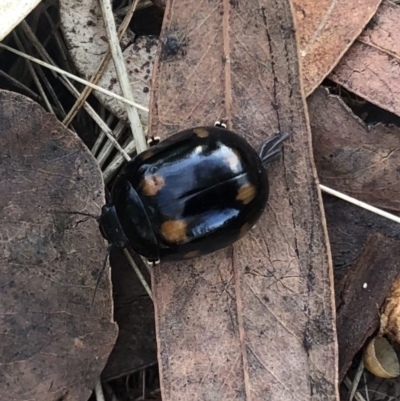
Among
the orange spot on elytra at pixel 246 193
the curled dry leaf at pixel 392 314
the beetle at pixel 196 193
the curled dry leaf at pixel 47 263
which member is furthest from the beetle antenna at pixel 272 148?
the curled dry leaf at pixel 392 314

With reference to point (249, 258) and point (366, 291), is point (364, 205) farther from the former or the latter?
point (249, 258)

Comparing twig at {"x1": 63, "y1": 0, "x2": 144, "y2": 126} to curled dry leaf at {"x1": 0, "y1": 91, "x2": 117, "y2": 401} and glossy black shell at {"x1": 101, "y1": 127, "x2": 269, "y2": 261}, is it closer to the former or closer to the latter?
curled dry leaf at {"x1": 0, "y1": 91, "x2": 117, "y2": 401}

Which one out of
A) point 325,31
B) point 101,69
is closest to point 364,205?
point 325,31

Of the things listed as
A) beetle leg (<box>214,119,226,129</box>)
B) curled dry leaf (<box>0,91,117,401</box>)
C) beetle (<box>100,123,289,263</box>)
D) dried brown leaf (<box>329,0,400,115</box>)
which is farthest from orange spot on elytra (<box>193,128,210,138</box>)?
dried brown leaf (<box>329,0,400,115</box>)

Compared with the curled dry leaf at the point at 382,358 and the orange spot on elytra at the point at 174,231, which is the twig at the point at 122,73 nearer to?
the orange spot on elytra at the point at 174,231

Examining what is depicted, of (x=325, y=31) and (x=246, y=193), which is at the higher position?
(x=325, y=31)
